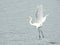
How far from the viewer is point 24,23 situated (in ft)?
6.15

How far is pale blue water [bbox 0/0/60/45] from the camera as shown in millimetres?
1694

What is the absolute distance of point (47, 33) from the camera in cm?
177

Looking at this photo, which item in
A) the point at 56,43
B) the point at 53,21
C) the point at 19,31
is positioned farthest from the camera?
the point at 53,21

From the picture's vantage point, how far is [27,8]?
210 centimetres

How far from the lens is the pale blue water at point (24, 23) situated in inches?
66.7

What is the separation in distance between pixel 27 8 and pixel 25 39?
0.45 metres

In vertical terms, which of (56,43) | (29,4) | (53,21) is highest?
(29,4)

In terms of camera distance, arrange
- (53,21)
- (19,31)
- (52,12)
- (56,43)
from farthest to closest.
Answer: (52,12), (53,21), (19,31), (56,43)

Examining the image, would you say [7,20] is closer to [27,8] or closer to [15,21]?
[15,21]

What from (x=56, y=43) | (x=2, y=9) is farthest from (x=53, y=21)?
(x=2, y=9)

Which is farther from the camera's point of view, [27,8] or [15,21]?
[27,8]

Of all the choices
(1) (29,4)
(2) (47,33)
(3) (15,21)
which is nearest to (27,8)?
(1) (29,4)

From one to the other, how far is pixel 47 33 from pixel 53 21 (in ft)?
0.57

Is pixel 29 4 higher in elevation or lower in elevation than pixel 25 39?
higher
